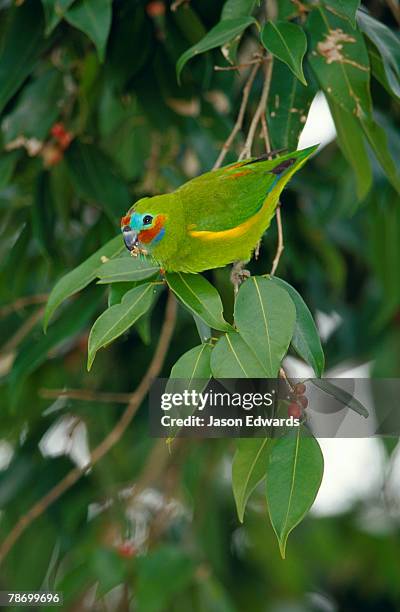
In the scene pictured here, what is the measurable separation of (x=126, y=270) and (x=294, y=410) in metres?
0.19

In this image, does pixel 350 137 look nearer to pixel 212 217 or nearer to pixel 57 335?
pixel 212 217

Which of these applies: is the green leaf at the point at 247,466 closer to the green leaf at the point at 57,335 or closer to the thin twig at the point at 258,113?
the thin twig at the point at 258,113

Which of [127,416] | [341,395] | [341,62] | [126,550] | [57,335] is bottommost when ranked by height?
[126,550]

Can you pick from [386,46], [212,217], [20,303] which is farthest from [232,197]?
[20,303]

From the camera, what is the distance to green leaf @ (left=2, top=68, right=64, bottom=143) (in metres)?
1.25

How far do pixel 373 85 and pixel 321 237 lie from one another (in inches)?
13.9

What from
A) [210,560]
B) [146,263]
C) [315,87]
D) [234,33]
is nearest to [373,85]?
[315,87]

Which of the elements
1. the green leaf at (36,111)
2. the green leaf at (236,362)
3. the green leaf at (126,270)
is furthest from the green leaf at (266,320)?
the green leaf at (36,111)

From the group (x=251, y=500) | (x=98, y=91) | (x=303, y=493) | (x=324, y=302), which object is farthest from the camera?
(x=251, y=500)

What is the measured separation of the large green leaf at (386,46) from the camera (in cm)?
90

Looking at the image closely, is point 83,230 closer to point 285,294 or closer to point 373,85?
point 373,85

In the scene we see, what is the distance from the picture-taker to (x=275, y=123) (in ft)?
3.07

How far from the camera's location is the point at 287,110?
94 centimetres

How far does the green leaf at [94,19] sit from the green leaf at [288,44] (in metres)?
0.22
